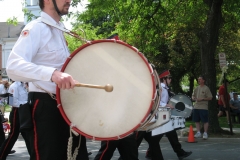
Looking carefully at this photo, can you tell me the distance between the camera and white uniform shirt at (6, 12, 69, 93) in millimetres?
2934

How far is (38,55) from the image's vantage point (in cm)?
317

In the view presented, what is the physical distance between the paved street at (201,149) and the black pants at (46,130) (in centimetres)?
633

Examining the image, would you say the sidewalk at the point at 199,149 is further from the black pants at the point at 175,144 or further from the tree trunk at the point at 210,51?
the tree trunk at the point at 210,51

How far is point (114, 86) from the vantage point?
3.18 m

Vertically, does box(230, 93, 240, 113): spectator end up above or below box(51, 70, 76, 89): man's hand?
above

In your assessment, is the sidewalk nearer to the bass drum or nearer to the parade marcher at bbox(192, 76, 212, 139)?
the parade marcher at bbox(192, 76, 212, 139)

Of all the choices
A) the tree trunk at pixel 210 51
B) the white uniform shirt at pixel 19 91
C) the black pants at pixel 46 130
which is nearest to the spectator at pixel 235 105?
the tree trunk at pixel 210 51

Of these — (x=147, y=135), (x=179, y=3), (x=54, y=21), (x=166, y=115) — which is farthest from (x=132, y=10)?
(x=54, y=21)

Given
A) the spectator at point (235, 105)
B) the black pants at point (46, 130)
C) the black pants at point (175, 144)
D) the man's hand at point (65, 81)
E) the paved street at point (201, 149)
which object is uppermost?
the spectator at point (235, 105)

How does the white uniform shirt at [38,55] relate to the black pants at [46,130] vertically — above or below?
above

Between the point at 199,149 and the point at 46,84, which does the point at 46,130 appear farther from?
the point at 199,149

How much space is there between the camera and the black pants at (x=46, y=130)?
125 inches

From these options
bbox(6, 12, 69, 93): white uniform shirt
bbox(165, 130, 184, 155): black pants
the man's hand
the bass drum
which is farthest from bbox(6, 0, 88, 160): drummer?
the bass drum

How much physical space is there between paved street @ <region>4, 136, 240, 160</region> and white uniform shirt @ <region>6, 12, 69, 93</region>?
6.44 meters
